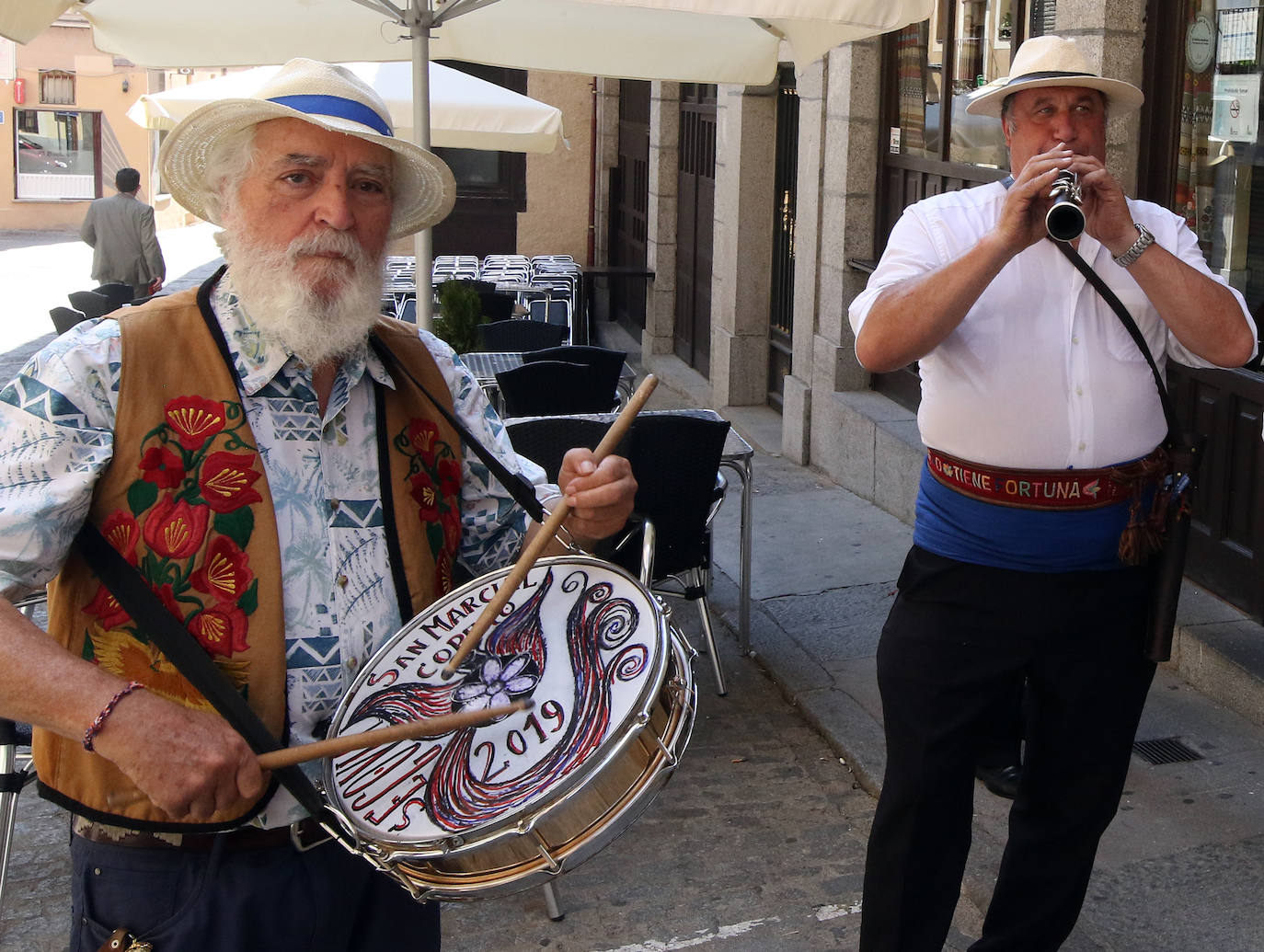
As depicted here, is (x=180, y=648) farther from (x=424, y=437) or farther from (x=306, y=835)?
(x=424, y=437)

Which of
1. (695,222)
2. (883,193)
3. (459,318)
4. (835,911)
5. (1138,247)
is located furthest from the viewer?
(695,222)

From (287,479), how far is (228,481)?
0.28 ft

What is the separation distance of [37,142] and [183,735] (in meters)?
32.5

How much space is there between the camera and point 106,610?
5.78ft

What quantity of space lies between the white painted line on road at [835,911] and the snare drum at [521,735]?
1.79 meters

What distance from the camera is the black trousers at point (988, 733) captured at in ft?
8.65

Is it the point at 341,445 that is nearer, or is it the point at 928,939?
the point at 341,445

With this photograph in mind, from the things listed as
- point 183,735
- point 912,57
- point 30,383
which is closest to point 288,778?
point 183,735

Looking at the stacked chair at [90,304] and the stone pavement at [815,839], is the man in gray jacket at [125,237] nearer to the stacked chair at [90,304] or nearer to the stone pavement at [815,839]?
the stacked chair at [90,304]

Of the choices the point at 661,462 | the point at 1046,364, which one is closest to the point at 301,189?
the point at 1046,364

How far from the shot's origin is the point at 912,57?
7246mm

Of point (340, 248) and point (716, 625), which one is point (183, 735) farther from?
point (716, 625)

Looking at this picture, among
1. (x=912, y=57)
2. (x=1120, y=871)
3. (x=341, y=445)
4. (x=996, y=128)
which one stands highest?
(x=912, y=57)

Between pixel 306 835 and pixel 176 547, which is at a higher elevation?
pixel 176 547
